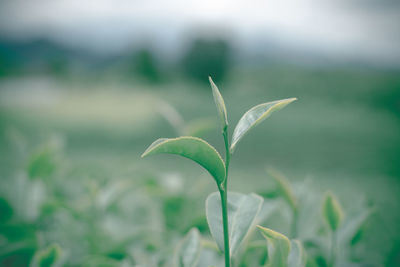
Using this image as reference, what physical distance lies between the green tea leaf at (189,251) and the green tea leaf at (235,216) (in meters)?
0.06

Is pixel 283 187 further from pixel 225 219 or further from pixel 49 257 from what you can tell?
pixel 49 257

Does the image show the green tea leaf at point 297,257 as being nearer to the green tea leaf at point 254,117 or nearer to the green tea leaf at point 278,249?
the green tea leaf at point 278,249

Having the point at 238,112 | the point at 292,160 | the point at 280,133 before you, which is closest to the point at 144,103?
the point at 238,112

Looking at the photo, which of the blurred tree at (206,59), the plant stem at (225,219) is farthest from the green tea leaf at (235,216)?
the blurred tree at (206,59)

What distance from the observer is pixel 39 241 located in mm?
538

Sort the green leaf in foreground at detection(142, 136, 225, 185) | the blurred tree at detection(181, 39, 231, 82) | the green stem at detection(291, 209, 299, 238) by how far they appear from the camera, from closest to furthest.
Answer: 1. the green leaf in foreground at detection(142, 136, 225, 185)
2. the green stem at detection(291, 209, 299, 238)
3. the blurred tree at detection(181, 39, 231, 82)

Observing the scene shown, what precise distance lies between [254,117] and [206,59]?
3122 millimetres

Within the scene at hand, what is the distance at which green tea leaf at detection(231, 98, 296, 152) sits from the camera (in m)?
0.33

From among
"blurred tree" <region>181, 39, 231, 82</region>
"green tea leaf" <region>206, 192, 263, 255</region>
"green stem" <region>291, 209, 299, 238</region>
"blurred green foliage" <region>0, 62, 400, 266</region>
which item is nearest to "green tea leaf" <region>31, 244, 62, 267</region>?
"blurred green foliage" <region>0, 62, 400, 266</region>

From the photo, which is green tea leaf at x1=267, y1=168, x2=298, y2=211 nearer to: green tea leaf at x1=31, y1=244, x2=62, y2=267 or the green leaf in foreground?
the green leaf in foreground

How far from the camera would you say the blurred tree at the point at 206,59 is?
3.36m

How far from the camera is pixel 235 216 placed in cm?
40

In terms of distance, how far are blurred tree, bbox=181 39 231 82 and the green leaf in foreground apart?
304 centimetres

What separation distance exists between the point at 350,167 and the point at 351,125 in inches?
23.7
